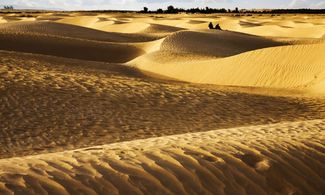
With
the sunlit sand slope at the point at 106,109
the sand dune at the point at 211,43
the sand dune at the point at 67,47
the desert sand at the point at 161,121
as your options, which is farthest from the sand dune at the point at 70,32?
the sunlit sand slope at the point at 106,109

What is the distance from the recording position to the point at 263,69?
64.0 feet

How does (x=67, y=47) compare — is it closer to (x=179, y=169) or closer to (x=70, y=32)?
(x=70, y=32)

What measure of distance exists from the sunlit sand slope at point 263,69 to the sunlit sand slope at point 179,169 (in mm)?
A: 11881

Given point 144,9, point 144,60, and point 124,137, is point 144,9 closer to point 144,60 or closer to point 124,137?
point 144,60

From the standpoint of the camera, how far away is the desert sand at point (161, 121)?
484 cm

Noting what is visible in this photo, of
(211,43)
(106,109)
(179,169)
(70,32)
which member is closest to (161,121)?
(106,109)

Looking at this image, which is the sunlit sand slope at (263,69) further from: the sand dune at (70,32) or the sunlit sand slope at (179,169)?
the sand dune at (70,32)

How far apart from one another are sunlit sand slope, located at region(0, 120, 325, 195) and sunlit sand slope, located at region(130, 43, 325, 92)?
11.9 meters

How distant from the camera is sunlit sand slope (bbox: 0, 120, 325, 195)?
451 cm

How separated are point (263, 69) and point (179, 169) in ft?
49.7

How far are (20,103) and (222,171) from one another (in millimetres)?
7184

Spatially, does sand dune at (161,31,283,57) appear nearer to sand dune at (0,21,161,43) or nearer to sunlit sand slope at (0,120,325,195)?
sand dune at (0,21,161,43)

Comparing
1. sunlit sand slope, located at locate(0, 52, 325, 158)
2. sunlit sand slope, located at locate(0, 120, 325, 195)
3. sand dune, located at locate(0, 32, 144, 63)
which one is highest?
sunlit sand slope, located at locate(0, 120, 325, 195)

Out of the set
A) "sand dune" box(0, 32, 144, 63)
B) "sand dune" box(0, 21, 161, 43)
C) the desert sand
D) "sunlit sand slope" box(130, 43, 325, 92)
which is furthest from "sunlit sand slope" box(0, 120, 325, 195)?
"sand dune" box(0, 21, 161, 43)
